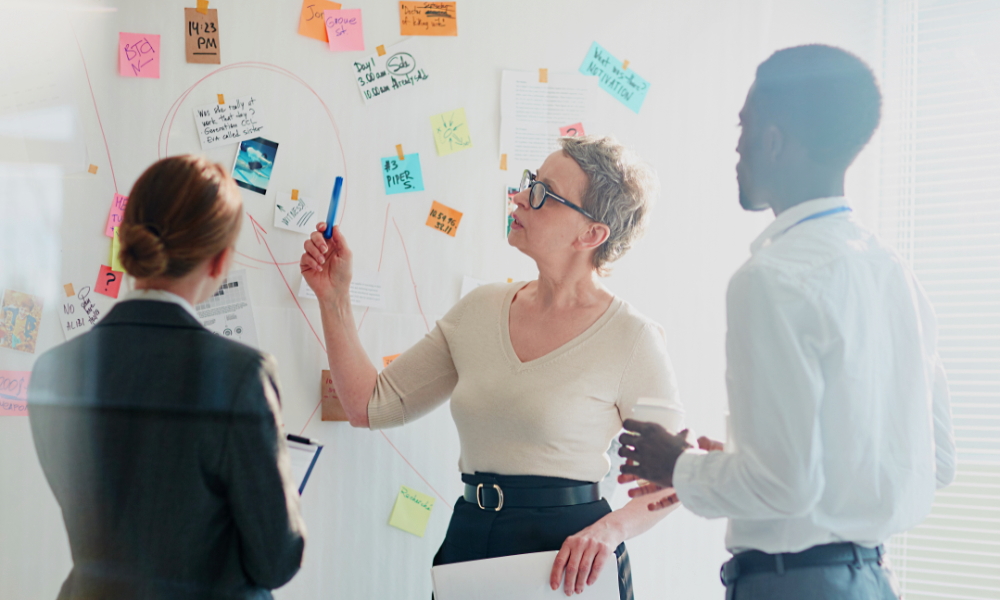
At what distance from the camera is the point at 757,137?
0.88 m

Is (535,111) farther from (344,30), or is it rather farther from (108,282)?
(108,282)

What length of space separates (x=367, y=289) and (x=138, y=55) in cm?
53

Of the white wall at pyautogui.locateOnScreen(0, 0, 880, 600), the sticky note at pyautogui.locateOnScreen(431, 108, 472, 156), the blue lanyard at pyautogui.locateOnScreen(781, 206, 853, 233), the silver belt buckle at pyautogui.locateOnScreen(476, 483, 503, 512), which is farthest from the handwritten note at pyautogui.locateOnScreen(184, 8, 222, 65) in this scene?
the blue lanyard at pyautogui.locateOnScreen(781, 206, 853, 233)

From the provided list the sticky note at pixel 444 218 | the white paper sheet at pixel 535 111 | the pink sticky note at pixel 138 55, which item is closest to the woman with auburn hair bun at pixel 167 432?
the pink sticky note at pixel 138 55

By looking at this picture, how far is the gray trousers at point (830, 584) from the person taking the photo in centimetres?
81

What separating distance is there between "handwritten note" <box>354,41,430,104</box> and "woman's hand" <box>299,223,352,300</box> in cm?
28

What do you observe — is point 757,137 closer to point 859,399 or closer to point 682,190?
point 859,399

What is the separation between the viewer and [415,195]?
4.55ft

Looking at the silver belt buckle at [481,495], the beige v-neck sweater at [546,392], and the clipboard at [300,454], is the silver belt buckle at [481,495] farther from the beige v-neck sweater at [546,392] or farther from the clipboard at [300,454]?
the clipboard at [300,454]

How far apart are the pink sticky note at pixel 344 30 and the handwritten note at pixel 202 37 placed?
198 mm

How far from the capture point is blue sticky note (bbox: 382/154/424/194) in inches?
53.3

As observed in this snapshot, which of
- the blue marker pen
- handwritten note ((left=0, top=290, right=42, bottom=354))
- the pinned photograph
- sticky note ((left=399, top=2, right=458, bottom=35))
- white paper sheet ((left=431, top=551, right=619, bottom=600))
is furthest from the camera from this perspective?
sticky note ((left=399, top=2, right=458, bottom=35))

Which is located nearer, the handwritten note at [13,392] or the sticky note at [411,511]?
the handwritten note at [13,392]

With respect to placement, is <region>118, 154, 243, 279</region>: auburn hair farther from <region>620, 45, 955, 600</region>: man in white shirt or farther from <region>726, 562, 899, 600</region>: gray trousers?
<region>726, 562, 899, 600</region>: gray trousers
